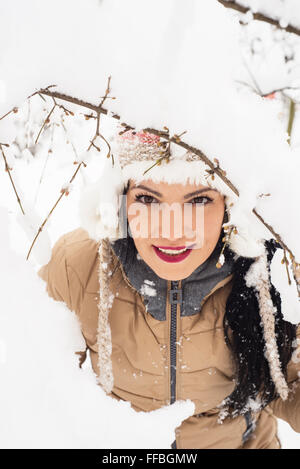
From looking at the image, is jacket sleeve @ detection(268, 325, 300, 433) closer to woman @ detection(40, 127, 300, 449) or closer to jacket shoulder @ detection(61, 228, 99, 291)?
woman @ detection(40, 127, 300, 449)

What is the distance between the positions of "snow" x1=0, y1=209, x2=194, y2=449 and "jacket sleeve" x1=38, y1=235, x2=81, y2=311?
17.3 inches

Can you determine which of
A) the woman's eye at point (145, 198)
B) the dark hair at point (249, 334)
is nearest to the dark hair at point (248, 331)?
the dark hair at point (249, 334)

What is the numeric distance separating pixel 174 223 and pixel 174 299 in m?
0.44

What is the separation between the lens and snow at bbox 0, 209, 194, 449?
1028 mm

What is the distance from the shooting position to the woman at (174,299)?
56.9 inches

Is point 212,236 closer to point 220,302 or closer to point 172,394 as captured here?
point 220,302

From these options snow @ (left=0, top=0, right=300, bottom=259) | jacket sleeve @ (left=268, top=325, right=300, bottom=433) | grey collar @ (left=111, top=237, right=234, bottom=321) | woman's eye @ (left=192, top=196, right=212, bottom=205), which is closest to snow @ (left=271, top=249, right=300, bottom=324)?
snow @ (left=0, top=0, right=300, bottom=259)

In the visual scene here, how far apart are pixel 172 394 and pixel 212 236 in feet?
2.77

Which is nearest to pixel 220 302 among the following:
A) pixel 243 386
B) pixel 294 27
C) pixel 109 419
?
pixel 243 386

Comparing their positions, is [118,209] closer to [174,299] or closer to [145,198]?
[145,198]

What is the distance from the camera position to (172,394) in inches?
72.3

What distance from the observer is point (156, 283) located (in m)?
1.69

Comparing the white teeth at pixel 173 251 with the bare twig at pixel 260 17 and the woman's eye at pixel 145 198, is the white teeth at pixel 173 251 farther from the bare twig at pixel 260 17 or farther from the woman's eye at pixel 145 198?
the bare twig at pixel 260 17

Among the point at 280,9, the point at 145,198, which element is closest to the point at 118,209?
the point at 145,198
